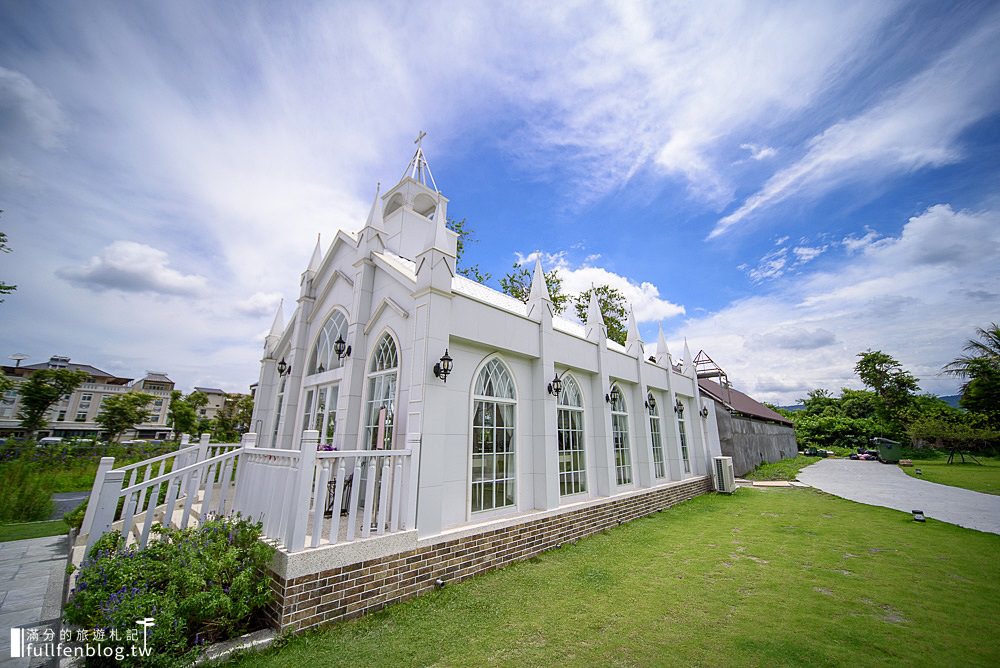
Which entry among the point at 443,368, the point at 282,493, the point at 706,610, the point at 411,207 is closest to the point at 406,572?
the point at 282,493

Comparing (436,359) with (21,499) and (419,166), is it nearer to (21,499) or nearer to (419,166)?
(419,166)

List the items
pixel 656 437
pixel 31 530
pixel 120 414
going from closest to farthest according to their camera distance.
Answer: pixel 31 530
pixel 656 437
pixel 120 414

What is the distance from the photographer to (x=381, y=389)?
21.8 ft

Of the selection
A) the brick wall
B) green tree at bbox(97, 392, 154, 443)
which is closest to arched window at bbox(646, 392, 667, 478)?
the brick wall

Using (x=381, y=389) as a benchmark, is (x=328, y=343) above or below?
above

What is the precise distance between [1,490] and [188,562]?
11.6 metres

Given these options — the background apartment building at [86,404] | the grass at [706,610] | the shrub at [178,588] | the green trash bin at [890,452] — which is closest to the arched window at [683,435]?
the grass at [706,610]

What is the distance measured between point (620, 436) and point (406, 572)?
7273 millimetres

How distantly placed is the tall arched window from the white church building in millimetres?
37

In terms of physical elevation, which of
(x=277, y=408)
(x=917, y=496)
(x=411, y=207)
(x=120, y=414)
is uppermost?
(x=411, y=207)

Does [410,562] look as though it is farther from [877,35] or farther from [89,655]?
[877,35]

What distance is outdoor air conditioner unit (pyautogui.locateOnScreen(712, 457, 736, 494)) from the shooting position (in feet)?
43.1

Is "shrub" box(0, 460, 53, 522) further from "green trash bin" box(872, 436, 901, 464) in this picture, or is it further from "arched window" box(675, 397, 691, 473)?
"green trash bin" box(872, 436, 901, 464)

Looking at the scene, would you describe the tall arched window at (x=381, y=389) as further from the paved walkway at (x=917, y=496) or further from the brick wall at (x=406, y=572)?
the paved walkway at (x=917, y=496)
